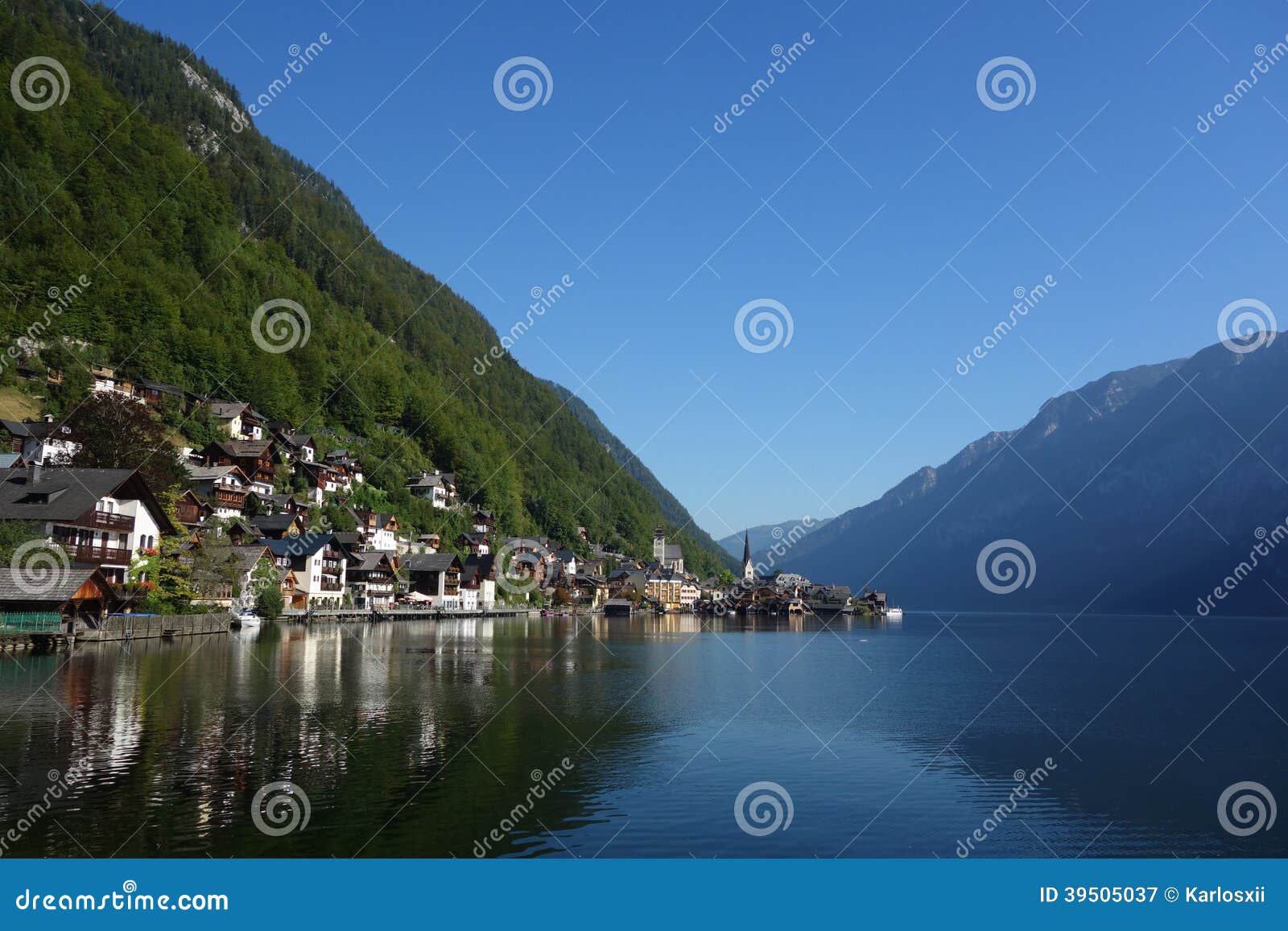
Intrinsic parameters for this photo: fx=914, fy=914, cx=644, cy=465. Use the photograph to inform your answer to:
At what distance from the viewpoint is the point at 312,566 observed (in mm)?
101125

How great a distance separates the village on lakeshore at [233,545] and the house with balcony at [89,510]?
4.7 inches

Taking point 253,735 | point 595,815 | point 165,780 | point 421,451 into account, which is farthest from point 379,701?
point 421,451

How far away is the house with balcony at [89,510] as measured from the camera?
55.9 metres

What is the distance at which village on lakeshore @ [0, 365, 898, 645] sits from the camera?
55.0 m

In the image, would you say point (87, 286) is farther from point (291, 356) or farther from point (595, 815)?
point (595, 815)

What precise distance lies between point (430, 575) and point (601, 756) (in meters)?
103

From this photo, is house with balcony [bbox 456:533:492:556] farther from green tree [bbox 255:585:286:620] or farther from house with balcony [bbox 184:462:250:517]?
green tree [bbox 255:585:286:620]

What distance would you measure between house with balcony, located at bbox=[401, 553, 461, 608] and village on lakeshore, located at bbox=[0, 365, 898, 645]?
22 centimetres

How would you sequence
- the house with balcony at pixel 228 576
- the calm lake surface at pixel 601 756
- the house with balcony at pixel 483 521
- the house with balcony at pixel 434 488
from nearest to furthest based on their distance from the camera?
the calm lake surface at pixel 601 756, the house with balcony at pixel 228 576, the house with balcony at pixel 434 488, the house with balcony at pixel 483 521

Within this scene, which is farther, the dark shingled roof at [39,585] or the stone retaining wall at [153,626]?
the stone retaining wall at [153,626]

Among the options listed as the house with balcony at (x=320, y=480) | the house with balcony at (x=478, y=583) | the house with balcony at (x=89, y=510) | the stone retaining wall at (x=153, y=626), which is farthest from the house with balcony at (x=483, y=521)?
the house with balcony at (x=89, y=510)

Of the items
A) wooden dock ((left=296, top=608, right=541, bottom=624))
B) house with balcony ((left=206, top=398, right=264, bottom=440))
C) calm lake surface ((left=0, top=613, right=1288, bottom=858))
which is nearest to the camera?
calm lake surface ((left=0, top=613, right=1288, bottom=858))

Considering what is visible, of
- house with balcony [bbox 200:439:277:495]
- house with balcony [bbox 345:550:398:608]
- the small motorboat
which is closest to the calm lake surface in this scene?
the small motorboat

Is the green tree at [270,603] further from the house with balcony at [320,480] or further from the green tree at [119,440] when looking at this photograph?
the house with balcony at [320,480]
